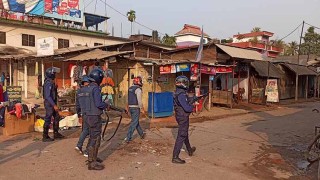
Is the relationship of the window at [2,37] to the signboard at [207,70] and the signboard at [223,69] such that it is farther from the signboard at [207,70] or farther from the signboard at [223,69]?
the signboard at [223,69]

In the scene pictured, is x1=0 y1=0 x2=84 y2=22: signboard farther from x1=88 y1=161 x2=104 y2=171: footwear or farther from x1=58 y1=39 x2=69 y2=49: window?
x1=88 y1=161 x2=104 y2=171: footwear

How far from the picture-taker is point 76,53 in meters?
16.8

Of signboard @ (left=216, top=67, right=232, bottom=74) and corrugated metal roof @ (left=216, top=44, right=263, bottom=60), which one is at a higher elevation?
corrugated metal roof @ (left=216, top=44, right=263, bottom=60)

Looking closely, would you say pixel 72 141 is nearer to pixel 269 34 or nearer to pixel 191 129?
pixel 191 129

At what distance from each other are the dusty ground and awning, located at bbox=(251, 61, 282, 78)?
13.2 metres

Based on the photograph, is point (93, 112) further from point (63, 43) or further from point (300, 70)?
point (300, 70)

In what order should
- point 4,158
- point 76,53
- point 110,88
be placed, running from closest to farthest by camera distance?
point 4,158, point 110,88, point 76,53

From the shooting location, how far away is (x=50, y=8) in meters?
28.9

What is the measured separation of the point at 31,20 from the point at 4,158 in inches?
959

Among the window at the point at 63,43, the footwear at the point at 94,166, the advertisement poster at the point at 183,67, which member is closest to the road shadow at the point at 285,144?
the footwear at the point at 94,166

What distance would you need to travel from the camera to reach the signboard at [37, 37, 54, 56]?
1616 cm

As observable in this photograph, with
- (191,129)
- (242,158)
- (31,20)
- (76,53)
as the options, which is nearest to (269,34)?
(31,20)

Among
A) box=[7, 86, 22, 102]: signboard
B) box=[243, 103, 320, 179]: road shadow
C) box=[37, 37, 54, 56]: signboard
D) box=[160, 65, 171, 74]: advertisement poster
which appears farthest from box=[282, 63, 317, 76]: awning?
box=[7, 86, 22, 102]: signboard

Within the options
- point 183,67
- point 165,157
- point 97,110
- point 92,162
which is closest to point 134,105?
point 165,157
